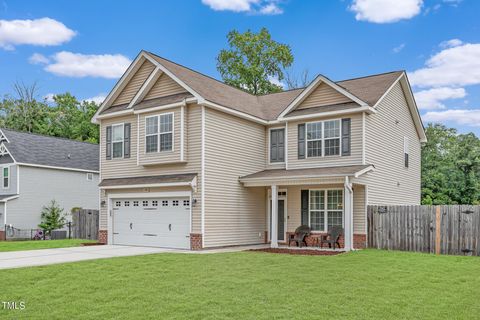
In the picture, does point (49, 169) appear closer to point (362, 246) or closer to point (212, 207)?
point (212, 207)

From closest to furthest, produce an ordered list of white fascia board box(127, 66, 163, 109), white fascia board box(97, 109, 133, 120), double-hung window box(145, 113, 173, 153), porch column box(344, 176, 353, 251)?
1. porch column box(344, 176, 353, 251)
2. double-hung window box(145, 113, 173, 153)
3. white fascia board box(127, 66, 163, 109)
4. white fascia board box(97, 109, 133, 120)

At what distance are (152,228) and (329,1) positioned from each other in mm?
15158

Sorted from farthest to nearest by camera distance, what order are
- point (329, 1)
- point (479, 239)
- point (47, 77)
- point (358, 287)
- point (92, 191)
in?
point (47, 77) → point (92, 191) → point (329, 1) → point (479, 239) → point (358, 287)

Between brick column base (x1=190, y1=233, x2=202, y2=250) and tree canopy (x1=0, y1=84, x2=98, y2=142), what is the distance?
34436mm

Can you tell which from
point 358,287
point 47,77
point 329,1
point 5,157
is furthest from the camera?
point 47,77

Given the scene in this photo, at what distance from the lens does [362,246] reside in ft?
61.4

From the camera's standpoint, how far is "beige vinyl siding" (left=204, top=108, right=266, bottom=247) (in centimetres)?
1897

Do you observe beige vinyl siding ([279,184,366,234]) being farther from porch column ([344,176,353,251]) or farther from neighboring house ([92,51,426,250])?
porch column ([344,176,353,251])

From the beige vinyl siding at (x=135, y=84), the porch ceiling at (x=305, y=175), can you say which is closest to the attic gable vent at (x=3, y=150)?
the beige vinyl siding at (x=135, y=84)

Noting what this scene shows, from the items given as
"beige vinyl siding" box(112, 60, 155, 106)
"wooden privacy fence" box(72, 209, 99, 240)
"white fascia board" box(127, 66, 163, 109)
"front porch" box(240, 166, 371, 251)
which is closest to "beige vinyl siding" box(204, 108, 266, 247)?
"front porch" box(240, 166, 371, 251)

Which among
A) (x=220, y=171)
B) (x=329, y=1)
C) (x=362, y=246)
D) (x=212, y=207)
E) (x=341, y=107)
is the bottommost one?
(x=362, y=246)

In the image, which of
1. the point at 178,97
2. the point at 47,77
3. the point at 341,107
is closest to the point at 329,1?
the point at 341,107

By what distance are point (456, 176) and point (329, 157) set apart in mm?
18281

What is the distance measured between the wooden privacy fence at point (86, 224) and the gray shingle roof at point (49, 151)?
24.1ft
